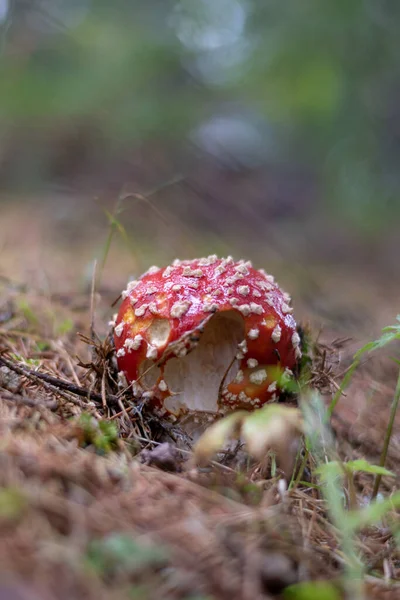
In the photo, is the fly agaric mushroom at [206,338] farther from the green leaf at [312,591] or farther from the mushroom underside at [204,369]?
the green leaf at [312,591]

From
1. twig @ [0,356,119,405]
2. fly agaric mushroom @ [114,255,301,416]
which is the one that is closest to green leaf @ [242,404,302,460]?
fly agaric mushroom @ [114,255,301,416]

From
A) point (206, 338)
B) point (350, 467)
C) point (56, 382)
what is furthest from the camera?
point (206, 338)

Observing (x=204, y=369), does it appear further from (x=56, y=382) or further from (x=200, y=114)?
(x=200, y=114)

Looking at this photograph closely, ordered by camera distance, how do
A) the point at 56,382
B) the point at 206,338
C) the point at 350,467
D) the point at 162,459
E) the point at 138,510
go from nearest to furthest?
the point at 138,510 → the point at 350,467 → the point at 162,459 → the point at 56,382 → the point at 206,338

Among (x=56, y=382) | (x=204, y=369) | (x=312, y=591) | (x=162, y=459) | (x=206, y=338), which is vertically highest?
(x=206, y=338)

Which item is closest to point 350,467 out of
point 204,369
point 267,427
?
point 267,427

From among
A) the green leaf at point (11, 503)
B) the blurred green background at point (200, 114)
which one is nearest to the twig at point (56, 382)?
the green leaf at point (11, 503)

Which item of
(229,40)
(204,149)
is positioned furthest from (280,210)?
(229,40)

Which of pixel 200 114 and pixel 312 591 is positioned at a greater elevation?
pixel 200 114
